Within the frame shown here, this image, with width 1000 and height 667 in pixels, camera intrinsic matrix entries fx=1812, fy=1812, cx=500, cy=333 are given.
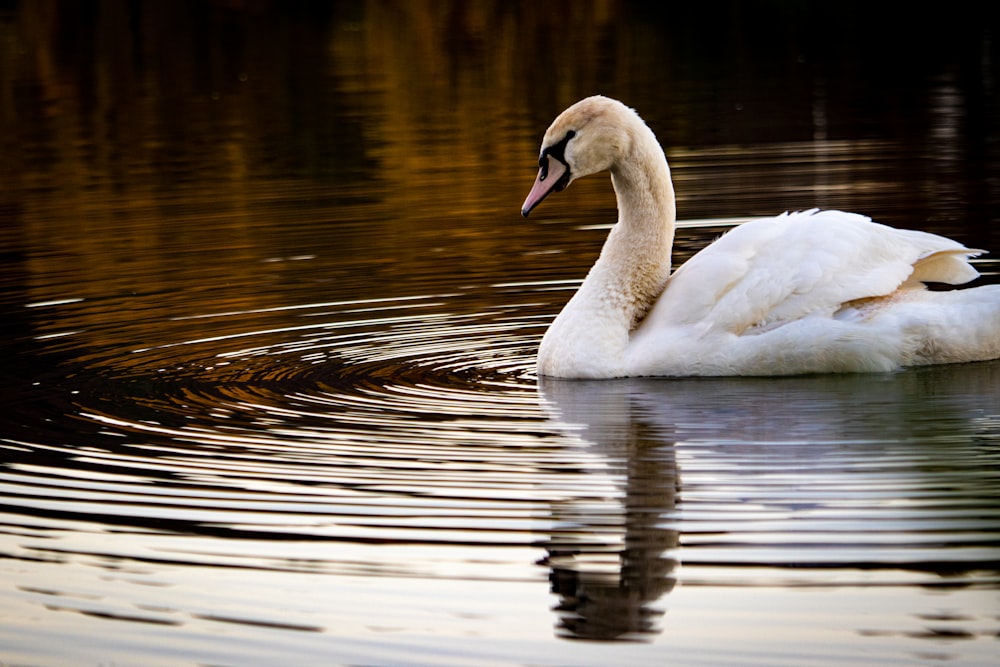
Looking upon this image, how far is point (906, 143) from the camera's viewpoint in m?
20.9

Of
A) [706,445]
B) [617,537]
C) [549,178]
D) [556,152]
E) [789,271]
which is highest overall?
[556,152]

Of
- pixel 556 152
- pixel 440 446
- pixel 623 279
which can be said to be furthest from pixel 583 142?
pixel 440 446

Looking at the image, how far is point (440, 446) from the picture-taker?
8203 millimetres

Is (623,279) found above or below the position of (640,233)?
below

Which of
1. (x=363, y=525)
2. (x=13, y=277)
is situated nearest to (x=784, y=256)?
(x=363, y=525)

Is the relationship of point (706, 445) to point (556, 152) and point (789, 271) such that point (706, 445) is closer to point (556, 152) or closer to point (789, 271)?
point (789, 271)

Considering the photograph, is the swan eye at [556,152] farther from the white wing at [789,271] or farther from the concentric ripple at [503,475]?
the concentric ripple at [503,475]

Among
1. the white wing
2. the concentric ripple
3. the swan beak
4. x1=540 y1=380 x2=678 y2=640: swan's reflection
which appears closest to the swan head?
the swan beak

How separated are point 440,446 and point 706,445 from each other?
3.93 feet

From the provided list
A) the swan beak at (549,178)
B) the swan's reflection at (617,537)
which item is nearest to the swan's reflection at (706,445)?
the swan's reflection at (617,537)

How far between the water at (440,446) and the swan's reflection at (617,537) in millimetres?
17

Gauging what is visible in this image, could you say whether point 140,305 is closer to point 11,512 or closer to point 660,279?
point 660,279

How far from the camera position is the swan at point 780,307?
946cm

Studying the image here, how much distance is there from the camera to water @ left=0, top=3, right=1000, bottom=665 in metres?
5.85
